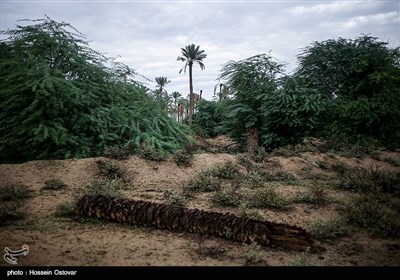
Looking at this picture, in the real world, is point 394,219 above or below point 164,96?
below

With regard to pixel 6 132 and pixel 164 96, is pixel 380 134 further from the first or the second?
pixel 6 132

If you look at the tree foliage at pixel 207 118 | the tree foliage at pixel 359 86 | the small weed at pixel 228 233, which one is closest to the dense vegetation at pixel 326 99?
the tree foliage at pixel 359 86

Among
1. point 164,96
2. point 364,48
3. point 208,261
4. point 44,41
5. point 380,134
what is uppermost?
point 364,48

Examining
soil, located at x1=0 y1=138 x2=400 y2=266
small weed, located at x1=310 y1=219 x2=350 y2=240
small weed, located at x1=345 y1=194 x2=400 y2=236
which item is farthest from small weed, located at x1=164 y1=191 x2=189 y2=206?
small weed, located at x1=345 y1=194 x2=400 y2=236

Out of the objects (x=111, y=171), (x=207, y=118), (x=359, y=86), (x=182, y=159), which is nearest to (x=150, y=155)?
(x=182, y=159)

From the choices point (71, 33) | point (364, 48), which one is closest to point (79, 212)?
point (71, 33)

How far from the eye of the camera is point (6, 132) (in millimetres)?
9789

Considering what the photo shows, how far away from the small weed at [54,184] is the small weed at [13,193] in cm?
46

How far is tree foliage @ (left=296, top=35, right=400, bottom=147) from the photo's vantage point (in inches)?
577

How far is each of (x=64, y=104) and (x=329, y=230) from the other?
375 inches

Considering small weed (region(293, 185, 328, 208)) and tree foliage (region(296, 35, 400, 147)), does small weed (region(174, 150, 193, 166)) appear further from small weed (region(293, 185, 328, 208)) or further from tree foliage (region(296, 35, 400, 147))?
tree foliage (region(296, 35, 400, 147))

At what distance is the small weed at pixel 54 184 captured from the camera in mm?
6992

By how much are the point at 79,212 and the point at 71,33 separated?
9.54 metres

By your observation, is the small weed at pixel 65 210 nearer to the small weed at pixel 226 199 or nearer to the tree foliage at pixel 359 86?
the small weed at pixel 226 199
